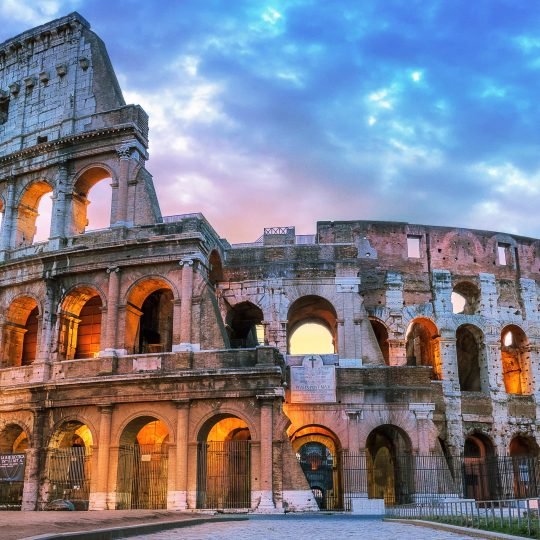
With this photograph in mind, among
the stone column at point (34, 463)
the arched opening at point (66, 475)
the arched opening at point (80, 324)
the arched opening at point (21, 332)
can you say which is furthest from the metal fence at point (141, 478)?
the arched opening at point (21, 332)

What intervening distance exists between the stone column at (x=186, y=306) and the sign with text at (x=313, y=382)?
3.76 meters

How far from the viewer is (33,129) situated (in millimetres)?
24562

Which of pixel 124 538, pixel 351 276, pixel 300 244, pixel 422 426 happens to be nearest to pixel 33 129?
pixel 300 244

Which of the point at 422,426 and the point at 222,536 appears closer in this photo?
the point at 222,536

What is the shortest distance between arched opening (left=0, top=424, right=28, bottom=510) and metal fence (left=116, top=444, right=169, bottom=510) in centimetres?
311

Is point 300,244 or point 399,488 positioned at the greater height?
point 300,244

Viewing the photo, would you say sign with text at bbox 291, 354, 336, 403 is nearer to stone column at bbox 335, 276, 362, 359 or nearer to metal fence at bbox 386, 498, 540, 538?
stone column at bbox 335, 276, 362, 359

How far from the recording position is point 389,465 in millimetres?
27391

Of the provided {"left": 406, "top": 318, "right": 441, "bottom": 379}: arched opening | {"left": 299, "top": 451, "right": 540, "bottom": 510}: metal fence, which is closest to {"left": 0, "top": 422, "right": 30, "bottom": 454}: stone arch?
{"left": 299, "top": 451, "right": 540, "bottom": 510}: metal fence

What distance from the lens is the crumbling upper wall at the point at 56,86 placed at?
77.5 ft

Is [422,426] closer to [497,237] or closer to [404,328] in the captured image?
[404,328]

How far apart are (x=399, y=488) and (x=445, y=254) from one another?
9.11 metres

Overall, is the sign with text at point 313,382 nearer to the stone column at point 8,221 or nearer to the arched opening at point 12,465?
the arched opening at point 12,465

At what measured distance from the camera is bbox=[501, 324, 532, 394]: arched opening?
26500mm
